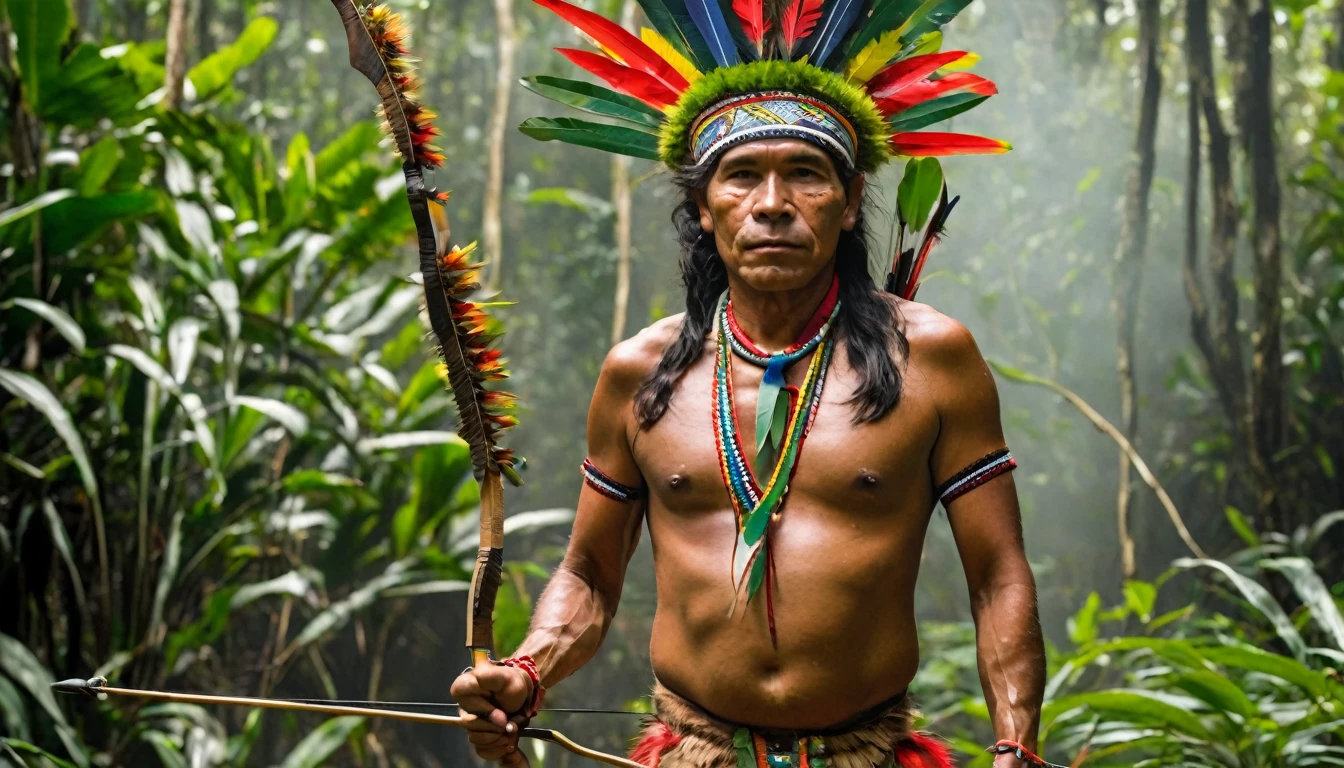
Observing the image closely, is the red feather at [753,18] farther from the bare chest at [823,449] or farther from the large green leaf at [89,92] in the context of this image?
the large green leaf at [89,92]

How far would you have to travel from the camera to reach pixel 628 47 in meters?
1.81

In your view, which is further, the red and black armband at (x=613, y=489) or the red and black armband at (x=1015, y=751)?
the red and black armband at (x=613, y=489)

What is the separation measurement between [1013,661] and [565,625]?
614 mm

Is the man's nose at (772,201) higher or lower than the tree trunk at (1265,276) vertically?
higher

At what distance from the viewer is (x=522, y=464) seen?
1548mm

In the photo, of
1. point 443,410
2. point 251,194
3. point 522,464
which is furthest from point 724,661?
point 251,194

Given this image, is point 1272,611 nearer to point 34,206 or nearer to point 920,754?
point 920,754

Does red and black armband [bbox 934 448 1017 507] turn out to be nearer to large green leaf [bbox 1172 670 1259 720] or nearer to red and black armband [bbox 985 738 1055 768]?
red and black armband [bbox 985 738 1055 768]

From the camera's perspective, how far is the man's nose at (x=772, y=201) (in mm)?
1606

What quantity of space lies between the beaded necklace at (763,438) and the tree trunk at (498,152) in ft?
12.7

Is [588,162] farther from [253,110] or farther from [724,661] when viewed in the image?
[724,661]

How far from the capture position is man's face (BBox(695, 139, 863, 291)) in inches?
63.6

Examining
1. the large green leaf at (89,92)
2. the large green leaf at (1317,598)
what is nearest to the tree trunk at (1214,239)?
the large green leaf at (1317,598)

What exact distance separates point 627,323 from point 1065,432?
84.1 inches
